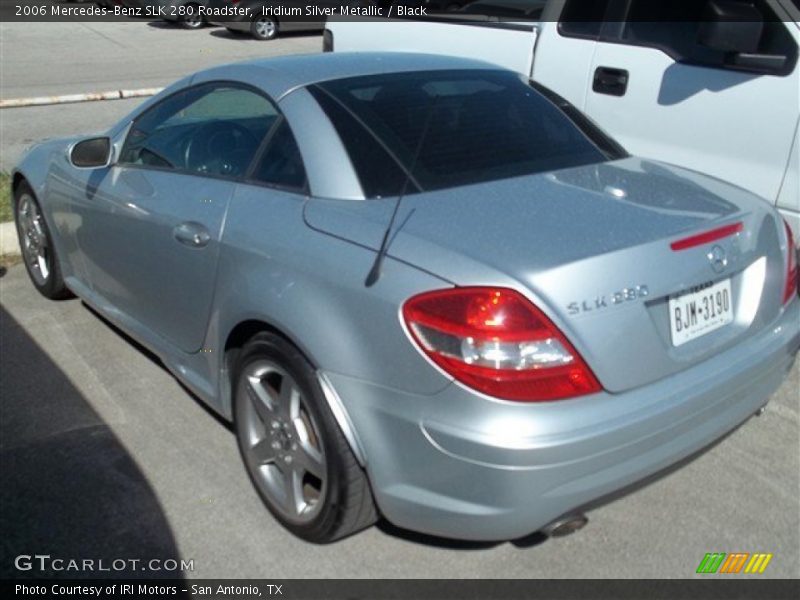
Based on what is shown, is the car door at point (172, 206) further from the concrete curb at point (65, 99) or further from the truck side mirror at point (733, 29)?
the concrete curb at point (65, 99)

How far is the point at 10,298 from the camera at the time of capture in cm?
545

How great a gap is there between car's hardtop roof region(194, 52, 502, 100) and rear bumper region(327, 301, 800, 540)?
50.5 inches

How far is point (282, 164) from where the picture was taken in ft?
10.9

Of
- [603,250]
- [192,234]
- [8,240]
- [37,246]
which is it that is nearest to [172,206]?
[192,234]

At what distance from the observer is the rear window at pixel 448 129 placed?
315 cm

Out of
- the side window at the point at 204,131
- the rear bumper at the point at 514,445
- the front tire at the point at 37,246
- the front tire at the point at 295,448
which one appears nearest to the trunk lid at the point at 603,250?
the rear bumper at the point at 514,445

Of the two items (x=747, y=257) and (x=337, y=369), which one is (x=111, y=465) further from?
(x=747, y=257)

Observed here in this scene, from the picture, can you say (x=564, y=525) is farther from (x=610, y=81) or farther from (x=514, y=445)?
(x=610, y=81)

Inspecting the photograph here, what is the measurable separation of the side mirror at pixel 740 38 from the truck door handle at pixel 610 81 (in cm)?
54

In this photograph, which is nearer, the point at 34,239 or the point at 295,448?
the point at 295,448

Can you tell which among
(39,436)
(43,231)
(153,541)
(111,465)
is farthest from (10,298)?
(153,541)

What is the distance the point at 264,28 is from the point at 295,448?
18.1 meters

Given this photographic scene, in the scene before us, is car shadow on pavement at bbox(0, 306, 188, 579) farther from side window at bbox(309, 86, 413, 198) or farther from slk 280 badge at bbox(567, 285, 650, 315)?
slk 280 badge at bbox(567, 285, 650, 315)

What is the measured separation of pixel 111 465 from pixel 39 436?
44cm
